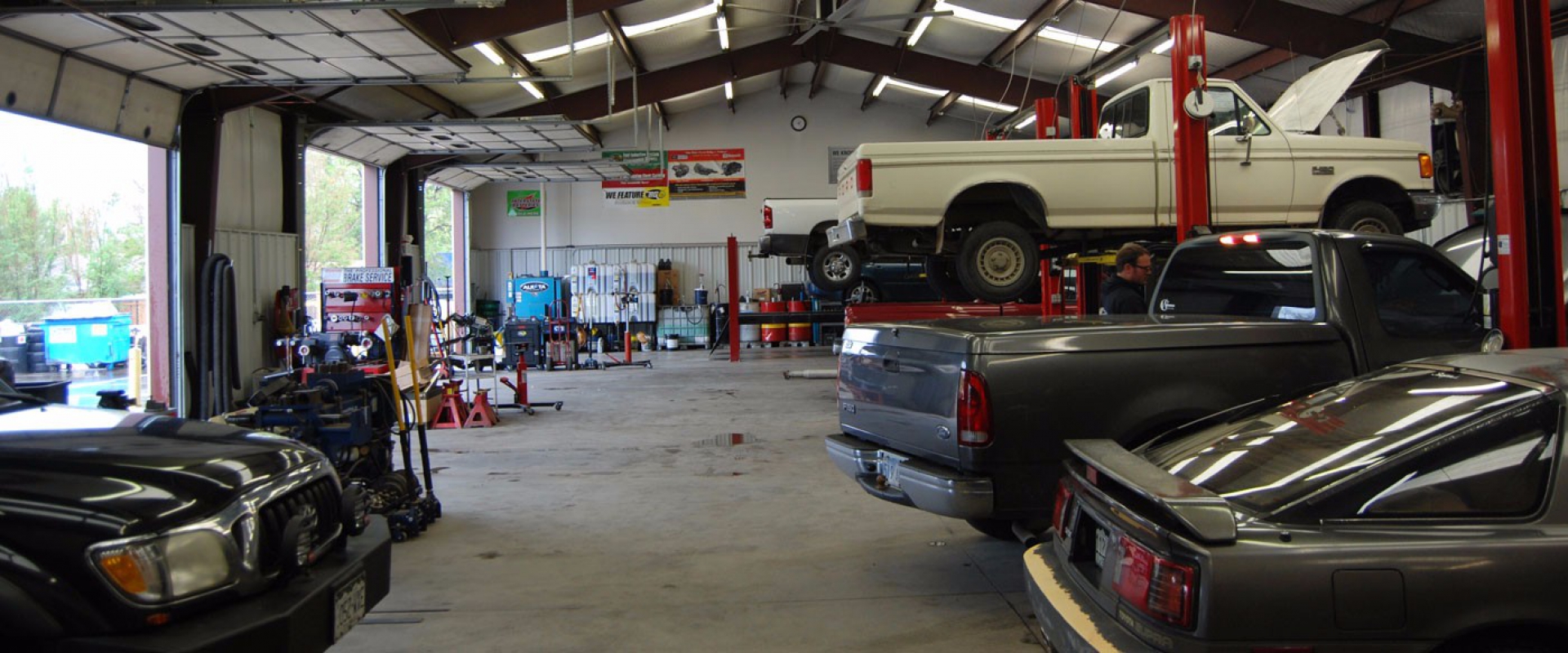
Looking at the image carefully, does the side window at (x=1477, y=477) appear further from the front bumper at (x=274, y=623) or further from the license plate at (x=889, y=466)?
the front bumper at (x=274, y=623)

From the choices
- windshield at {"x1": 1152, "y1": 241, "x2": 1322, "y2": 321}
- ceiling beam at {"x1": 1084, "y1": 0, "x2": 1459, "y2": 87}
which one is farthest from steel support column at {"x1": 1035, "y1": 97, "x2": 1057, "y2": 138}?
windshield at {"x1": 1152, "y1": 241, "x2": 1322, "y2": 321}

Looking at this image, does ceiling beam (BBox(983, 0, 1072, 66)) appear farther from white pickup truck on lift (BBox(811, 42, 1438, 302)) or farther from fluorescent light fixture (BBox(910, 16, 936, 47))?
white pickup truck on lift (BBox(811, 42, 1438, 302))

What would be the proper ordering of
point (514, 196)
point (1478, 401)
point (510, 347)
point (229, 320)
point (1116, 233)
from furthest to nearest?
point (514, 196)
point (510, 347)
point (229, 320)
point (1116, 233)
point (1478, 401)

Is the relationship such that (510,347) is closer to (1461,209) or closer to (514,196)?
(514,196)

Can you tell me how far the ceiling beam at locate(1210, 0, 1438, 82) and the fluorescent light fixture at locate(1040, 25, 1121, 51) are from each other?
217 cm

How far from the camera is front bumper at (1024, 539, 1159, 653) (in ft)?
7.80

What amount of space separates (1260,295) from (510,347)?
16.1m

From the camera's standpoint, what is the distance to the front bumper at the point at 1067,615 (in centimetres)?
238

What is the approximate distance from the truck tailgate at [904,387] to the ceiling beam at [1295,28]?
10.5 metres

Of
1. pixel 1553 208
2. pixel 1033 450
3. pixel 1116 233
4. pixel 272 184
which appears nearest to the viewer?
pixel 1033 450

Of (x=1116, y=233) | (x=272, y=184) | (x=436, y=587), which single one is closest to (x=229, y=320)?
(x=272, y=184)

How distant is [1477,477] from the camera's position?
221cm

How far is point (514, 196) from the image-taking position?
25.3 meters

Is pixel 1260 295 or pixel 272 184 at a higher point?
pixel 272 184
